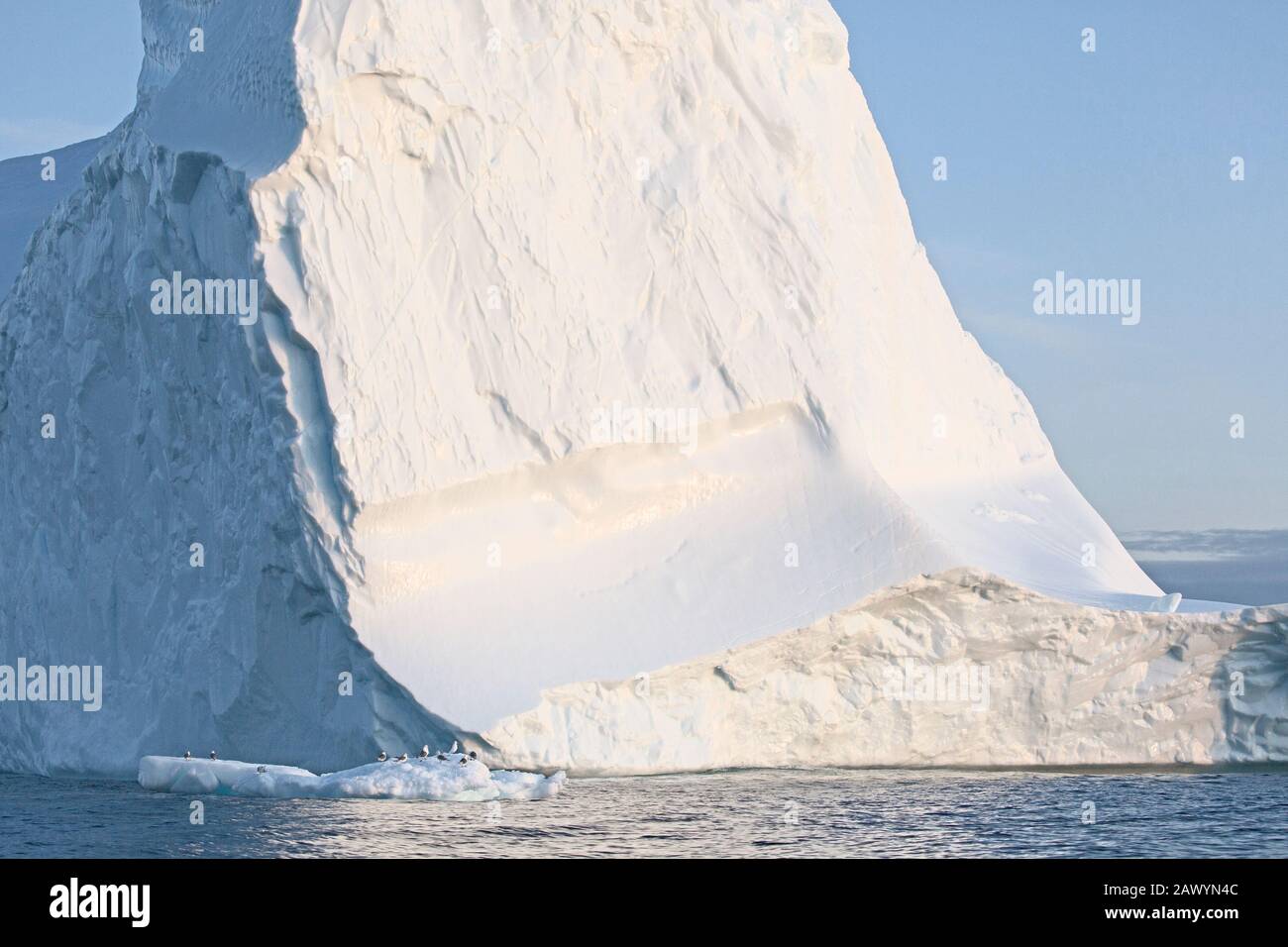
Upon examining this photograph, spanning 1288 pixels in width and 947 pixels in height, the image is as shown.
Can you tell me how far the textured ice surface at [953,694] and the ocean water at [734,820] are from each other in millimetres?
525

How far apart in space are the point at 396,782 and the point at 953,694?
22.0ft

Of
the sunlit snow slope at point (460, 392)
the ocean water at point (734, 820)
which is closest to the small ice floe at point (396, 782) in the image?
the ocean water at point (734, 820)

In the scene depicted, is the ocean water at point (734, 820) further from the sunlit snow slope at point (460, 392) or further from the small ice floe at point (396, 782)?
the sunlit snow slope at point (460, 392)

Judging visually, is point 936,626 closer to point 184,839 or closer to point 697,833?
point 697,833

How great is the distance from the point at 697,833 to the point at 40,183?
69.1 feet

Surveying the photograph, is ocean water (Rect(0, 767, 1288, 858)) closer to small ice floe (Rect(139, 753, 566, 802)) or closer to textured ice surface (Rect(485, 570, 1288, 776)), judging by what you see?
small ice floe (Rect(139, 753, 566, 802))

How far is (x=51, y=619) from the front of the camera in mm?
23391

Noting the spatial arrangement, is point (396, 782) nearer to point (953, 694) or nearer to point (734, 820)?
point (734, 820)

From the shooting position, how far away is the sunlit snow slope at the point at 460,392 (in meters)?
19.3

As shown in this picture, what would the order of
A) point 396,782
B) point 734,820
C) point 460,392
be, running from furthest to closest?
point 460,392
point 396,782
point 734,820

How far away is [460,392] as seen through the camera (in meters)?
19.9

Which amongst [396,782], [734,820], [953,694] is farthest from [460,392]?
[953,694]

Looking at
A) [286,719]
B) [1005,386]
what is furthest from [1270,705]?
[286,719]

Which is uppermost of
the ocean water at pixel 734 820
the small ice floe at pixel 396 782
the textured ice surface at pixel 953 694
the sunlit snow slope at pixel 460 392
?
the sunlit snow slope at pixel 460 392
